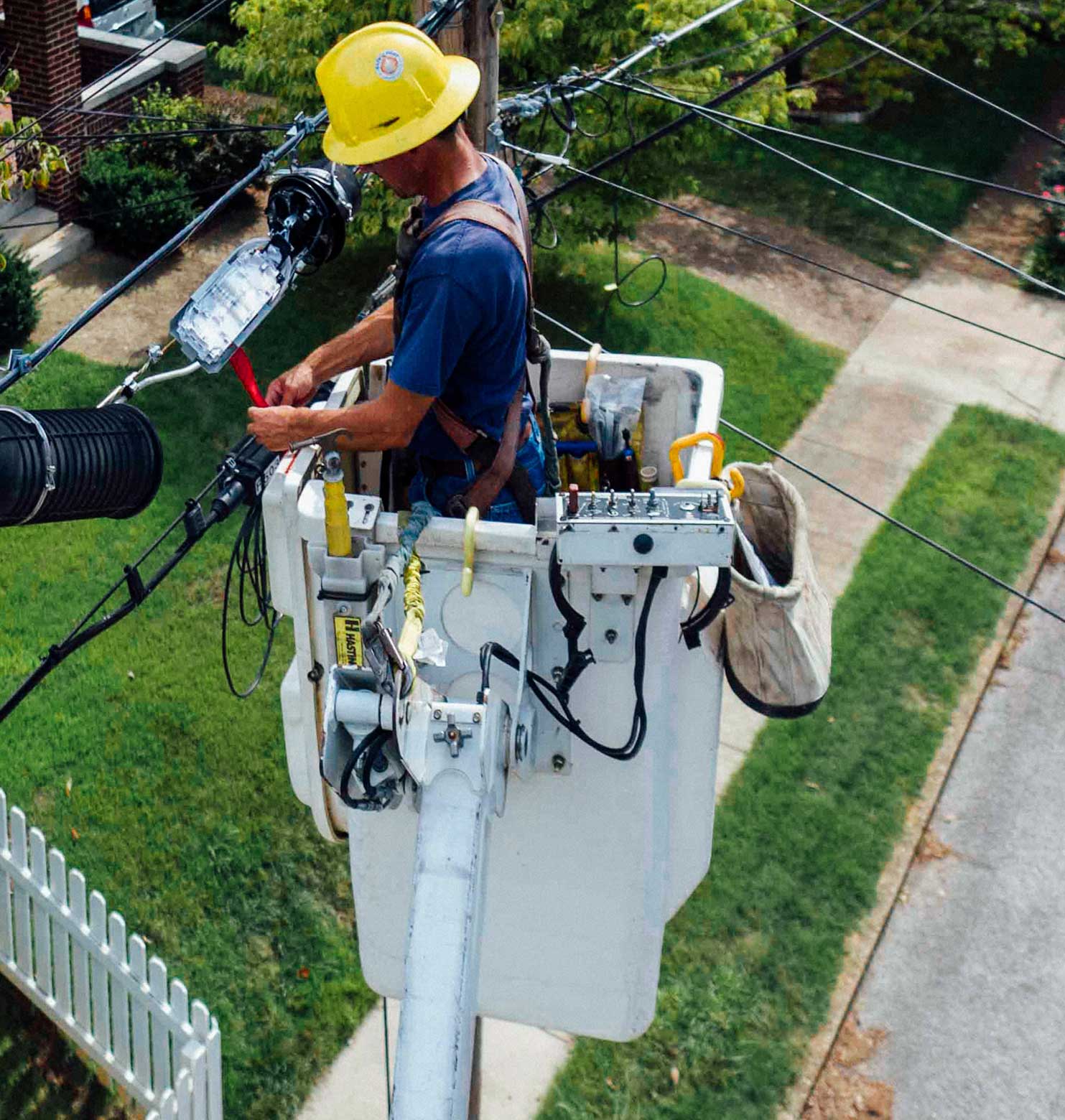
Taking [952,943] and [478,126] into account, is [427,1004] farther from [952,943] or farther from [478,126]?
[952,943]

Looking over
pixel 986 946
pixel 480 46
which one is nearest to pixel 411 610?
pixel 480 46

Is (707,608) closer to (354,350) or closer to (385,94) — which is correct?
(354,350)

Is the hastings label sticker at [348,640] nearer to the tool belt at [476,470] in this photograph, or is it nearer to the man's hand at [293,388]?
the tool belt at [476,470]

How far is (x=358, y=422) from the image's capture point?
4184 millimetres

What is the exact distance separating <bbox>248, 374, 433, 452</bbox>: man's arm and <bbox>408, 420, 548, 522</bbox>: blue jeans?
34 centimetres

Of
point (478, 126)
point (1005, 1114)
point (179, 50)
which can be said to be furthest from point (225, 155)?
Result: point (1005, 1114)

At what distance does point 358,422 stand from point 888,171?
15.4 meters

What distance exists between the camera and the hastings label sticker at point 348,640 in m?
3.81

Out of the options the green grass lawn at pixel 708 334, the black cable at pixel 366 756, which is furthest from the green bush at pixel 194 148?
the black cable at pixel 366 756

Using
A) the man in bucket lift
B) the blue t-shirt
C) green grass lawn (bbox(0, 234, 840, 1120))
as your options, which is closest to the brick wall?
green grass lawn (bbox(0, 234, 840, 1120))

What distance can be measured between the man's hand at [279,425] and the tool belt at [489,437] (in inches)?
14.8

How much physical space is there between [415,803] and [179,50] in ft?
43.0

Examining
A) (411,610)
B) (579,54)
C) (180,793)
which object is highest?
(411,610)

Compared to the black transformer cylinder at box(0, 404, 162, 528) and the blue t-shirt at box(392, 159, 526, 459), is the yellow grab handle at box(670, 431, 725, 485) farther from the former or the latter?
the black transformer cylinder at box(0, 404, 162, 528)
